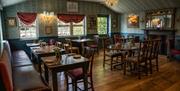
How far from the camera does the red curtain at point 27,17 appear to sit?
646cm

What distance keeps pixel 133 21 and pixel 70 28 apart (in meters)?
3.47

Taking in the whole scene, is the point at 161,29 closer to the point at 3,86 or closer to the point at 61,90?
the point at 61,90

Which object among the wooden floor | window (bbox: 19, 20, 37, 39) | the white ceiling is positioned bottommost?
the wooden floor

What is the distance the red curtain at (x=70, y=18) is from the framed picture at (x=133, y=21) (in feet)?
8.87

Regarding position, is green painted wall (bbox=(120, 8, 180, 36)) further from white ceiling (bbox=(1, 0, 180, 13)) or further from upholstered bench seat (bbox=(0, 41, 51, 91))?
upholstered bench seat (bbox=(0, 41, 51, 91))

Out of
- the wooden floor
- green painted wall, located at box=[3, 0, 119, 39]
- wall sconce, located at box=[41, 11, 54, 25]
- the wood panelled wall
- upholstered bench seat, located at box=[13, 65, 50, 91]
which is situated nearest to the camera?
upholstered bench seat, located at box=[13, 65, 50, 91]

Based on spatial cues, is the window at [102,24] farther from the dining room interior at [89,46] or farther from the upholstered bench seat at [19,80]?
the upholstered bench seat at [19,80]

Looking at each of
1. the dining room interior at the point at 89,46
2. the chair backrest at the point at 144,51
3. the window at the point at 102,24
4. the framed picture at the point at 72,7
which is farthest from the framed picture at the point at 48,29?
the chair backrest at the point at 144,51

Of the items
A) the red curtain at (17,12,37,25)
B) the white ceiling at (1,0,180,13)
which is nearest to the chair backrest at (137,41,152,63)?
the white ceiling at (1,0,180,13)

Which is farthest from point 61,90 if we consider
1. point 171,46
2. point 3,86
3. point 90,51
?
point 171,46

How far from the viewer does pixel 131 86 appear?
11.3 ft

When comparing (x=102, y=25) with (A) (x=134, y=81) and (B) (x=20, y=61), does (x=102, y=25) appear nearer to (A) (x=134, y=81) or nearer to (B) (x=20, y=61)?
(A) (x=134, y=81)

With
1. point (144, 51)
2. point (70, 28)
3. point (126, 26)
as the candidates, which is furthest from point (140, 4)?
point (144, 51)

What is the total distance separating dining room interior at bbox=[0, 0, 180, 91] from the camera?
2881mm
